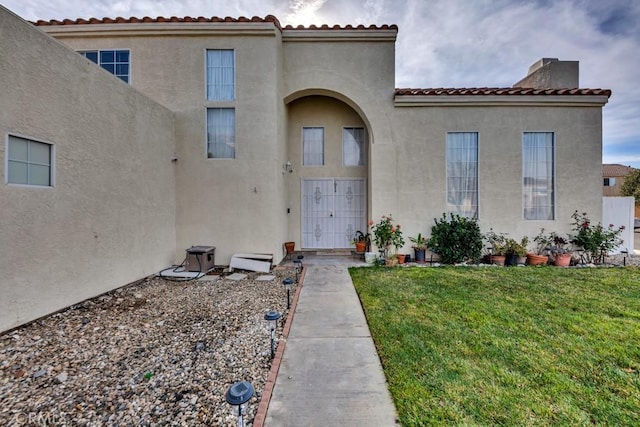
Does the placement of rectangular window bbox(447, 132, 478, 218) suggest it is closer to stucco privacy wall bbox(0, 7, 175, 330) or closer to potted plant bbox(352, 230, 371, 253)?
potted plant bbox(352, 230, 371, 253)

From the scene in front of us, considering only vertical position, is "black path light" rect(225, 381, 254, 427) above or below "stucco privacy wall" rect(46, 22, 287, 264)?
below

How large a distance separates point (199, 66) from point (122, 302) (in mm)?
6546

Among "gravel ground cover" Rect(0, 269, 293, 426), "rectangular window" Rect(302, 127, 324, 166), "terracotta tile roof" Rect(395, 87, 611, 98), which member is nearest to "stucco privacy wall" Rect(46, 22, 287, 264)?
"rectangular window" Rect(302, 127, 324, 166)

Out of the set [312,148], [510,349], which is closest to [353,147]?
[312,148]

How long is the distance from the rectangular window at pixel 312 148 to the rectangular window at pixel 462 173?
4.41 meters

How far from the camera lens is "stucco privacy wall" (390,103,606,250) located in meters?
8.41

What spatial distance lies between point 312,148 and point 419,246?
5210 millimetres

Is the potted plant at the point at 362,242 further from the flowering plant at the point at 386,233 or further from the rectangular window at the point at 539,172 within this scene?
the rectangular window at the point at 539,172

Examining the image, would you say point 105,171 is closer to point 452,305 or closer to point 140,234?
point 140,234

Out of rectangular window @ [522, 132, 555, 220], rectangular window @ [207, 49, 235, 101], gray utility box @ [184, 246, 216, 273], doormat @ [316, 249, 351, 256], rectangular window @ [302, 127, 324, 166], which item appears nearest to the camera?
gray utility box @ [184, 246, 216, 273]

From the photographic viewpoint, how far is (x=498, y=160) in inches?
335

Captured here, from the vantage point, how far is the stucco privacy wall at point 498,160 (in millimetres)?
8406

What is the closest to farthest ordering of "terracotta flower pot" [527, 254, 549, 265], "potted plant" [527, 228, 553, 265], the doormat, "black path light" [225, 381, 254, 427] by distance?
"black path light" [225, 381, 254, 427], "terracotta flower pot" [527, 254, 549, 265], "potted plant" [527, 228, 553, 265], the doormat

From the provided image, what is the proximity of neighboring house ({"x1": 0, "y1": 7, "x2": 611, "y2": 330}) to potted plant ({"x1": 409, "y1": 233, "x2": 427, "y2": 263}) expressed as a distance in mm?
293
